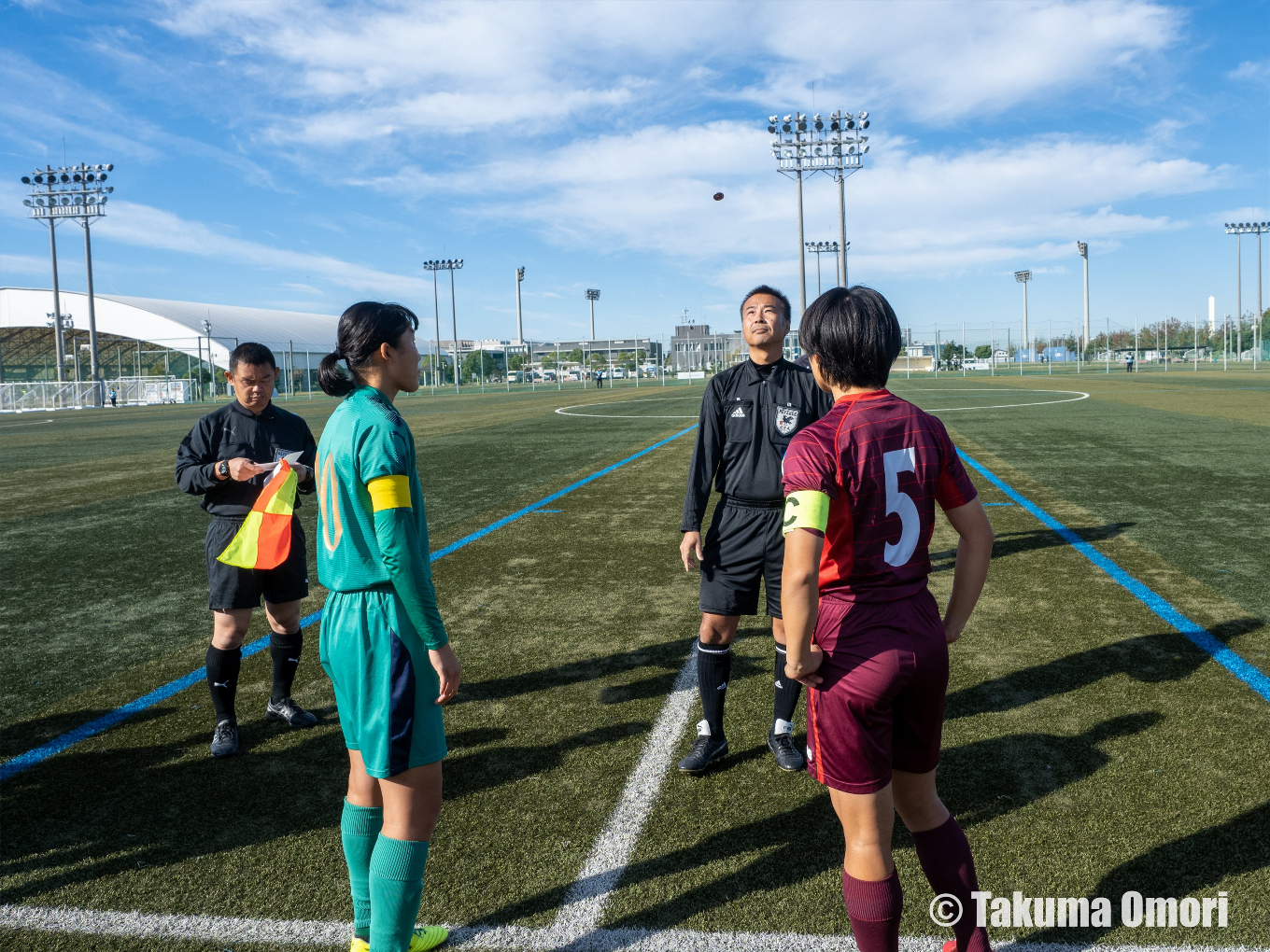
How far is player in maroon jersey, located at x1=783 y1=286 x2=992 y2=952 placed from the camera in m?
2.06

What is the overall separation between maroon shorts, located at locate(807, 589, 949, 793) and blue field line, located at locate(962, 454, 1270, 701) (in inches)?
123

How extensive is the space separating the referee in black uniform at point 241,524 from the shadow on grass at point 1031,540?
508cm

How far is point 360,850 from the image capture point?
244 centimetres

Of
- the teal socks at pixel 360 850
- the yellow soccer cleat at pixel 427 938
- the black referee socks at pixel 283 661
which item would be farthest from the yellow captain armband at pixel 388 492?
the black referee socks at pixel 283 661

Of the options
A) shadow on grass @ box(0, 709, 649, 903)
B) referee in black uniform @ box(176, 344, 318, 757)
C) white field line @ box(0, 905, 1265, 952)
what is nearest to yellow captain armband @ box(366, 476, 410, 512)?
white field line @ box(0, 905, 1265, 952)

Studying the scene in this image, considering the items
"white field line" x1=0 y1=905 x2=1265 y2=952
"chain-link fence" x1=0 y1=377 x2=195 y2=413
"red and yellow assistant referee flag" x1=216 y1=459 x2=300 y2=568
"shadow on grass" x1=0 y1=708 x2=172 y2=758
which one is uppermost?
"chain-link fence" x1=0 y1=377 x2=195 y2=413

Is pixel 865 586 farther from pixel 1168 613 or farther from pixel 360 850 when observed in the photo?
pixel 1168 613

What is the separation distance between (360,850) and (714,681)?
181cm

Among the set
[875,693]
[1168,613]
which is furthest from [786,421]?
[1168,613]

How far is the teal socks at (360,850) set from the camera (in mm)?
2438

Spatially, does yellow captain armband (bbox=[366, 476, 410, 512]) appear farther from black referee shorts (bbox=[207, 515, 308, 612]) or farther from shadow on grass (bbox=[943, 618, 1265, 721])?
shadow on grass (bbox=[943, 618, 1265, 721])

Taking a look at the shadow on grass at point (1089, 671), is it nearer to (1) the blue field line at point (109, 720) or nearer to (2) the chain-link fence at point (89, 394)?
(1) the blue field line at point (109, 720)

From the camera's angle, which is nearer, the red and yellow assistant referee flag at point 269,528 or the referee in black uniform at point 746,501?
the red and yellow assistant referee flag at point 269,528

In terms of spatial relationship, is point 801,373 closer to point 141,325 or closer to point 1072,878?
point 1072,878
